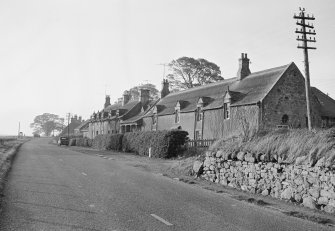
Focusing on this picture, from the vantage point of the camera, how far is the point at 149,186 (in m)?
13.9

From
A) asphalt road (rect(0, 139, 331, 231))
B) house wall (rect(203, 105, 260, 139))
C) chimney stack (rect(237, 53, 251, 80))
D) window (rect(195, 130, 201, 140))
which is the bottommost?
asphalt road (rect(0, 139, 331, 231))

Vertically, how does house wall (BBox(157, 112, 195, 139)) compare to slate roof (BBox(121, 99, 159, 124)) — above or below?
below

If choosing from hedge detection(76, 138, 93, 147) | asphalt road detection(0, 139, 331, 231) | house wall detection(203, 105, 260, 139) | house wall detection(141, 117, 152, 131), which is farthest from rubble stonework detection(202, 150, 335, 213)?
hedge detection(76, 138, 93, 147)

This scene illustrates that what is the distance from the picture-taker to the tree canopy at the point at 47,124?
177m

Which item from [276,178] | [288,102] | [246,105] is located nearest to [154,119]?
[246,105]

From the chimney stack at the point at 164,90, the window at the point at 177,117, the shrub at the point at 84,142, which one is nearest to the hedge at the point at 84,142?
the shrub at the point at 84,142

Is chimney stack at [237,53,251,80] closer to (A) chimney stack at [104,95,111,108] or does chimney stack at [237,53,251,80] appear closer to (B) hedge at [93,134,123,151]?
(B) hedge at [93,134,123,151]

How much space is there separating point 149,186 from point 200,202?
352cm

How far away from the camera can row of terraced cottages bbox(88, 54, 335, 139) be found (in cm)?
3506

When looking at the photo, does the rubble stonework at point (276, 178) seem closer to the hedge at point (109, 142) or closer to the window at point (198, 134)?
the window at point (198, 134)

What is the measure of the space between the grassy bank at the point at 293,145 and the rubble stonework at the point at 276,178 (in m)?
0.25

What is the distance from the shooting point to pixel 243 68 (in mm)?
42625

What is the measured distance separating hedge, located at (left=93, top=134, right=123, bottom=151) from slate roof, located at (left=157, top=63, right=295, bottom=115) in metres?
9.18

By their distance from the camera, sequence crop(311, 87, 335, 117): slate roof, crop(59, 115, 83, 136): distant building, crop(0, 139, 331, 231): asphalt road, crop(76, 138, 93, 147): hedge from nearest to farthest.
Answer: crop(0, 139, 331, 231): asphalt road
crop(311, 87, 335, 117): slate roof
crop(76, 138, 93, 147): hedge
crop(59, 115, 83, 136): distant building
